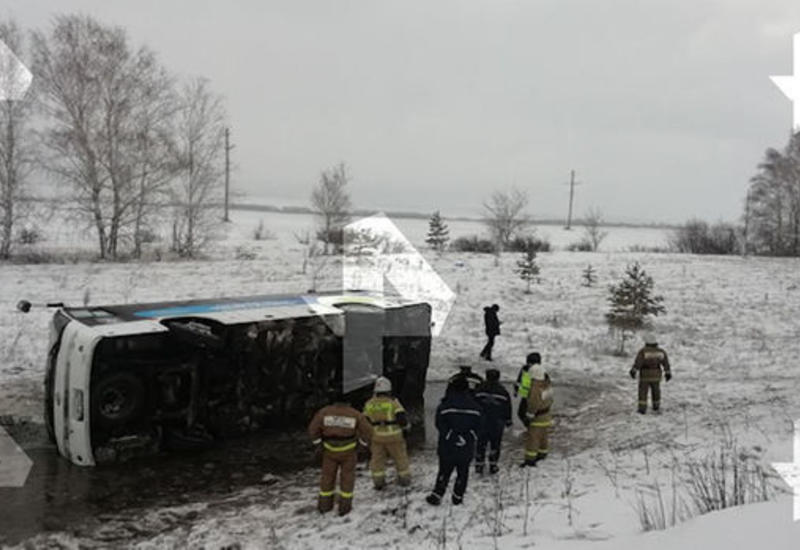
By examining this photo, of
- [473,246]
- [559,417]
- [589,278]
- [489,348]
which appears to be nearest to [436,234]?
[473,246]

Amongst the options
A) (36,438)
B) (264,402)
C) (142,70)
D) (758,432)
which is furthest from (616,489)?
(142,70)

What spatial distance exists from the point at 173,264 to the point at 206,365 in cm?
2138

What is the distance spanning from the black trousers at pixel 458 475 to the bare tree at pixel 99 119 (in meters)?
26.6

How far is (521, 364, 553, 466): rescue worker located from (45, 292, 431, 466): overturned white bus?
2.88 meters

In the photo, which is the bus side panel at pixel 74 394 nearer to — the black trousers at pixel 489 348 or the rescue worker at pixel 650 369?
the rescue worker at pixel 650 369

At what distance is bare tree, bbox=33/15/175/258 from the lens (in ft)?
96.5

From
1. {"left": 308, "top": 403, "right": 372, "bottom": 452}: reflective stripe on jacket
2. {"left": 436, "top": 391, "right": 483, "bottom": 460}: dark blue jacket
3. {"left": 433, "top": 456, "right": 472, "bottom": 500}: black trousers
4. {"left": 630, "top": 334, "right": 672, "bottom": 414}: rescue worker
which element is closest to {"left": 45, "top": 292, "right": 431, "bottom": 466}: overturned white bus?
{"left": 308, "top": 403, "right": 372, "bottom": 452}: reflective stripe on jacket

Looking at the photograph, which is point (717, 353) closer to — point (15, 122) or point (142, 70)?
point (142, 70)

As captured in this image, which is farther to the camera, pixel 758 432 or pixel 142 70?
pixel 142 70

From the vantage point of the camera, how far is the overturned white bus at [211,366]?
337 inches

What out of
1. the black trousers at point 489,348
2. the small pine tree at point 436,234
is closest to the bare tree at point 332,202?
the small pine tree at point 436,234

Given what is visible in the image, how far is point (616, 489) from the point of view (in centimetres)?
746

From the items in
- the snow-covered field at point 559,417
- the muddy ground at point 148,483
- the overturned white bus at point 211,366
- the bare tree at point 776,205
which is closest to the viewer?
the snow-covered field at point 559,417

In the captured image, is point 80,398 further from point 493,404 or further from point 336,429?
point 493,404
